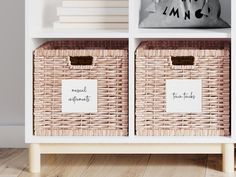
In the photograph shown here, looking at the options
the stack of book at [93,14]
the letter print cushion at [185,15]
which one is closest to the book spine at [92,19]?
the stack of book at [93,14]

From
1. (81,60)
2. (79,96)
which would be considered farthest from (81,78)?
(81,60)

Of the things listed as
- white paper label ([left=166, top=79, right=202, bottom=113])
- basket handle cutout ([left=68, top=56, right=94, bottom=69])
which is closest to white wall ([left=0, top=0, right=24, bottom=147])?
basket handle cutout ([left=68, top=56, right=94, bottom=69])

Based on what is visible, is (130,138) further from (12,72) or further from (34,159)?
(12,72)

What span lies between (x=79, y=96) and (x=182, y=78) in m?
0.36

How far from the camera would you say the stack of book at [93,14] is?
8.48 ft

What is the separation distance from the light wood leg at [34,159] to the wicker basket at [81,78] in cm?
5

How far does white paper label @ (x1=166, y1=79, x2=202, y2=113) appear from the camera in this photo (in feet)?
8.16

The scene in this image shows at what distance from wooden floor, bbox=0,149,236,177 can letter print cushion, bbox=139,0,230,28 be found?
1.63ft

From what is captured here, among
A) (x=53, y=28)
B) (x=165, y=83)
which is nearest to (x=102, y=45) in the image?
(x=53, y=28)

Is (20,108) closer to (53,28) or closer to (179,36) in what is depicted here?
(53,28)

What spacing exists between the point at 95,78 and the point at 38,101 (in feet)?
0.70

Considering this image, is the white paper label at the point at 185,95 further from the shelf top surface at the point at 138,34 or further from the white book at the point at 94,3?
the white book at the point at 94,3

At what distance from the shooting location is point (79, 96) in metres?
2.50

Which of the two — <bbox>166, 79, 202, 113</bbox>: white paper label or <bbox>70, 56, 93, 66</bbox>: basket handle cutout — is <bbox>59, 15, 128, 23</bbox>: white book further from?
<bbox>166, 79, 202, 113</bbox>: white paper label
